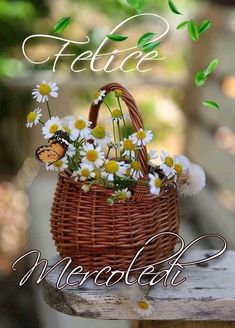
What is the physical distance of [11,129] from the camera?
4543 millimetres

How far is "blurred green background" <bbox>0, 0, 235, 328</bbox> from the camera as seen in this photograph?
278 cm

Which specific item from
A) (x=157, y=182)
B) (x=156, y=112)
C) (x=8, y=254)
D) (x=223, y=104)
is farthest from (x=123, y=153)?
(x=156, y=112)

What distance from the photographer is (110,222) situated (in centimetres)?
119

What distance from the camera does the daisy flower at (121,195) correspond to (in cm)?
118

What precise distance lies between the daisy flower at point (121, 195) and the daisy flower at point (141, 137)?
78 millimetres

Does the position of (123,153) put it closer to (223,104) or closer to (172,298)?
(172,298)

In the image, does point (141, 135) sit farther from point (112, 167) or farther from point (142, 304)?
point (142, 304)

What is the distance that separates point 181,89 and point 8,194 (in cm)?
163

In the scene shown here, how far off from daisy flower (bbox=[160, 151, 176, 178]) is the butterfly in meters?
0.16

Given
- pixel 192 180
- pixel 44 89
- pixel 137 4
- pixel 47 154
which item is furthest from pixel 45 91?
pixel 192 180

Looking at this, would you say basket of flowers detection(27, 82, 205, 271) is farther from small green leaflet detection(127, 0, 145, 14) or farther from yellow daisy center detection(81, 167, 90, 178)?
small green leaflet detection(127, 0, 145, 14)

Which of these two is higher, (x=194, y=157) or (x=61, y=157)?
(x=61, y=157)

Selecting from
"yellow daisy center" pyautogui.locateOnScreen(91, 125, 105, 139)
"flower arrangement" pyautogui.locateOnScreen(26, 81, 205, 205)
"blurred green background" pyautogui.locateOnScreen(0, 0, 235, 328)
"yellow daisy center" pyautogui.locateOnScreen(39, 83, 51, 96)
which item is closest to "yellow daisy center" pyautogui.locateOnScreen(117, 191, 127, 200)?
"flower arrangement" pyautogui.locateOnScreen(26, 81, 205, 205)

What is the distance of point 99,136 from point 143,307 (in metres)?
0.29
